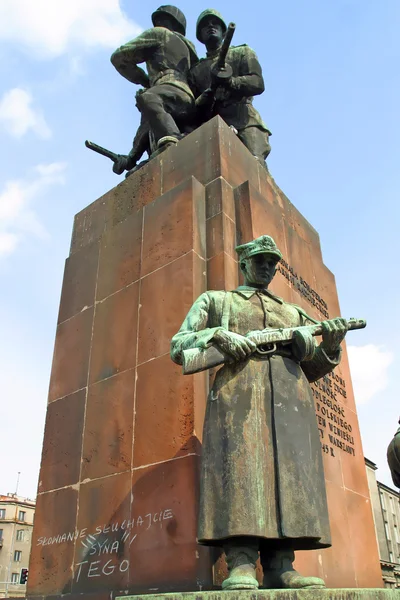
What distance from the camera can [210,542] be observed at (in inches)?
146

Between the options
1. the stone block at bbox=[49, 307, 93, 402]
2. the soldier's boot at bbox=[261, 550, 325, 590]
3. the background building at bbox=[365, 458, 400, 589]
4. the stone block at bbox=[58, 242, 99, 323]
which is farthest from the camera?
the background building at bbox=[365, 458, 400, 589]

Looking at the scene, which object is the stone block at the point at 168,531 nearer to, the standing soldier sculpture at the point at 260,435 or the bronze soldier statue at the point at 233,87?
the standing soldier sculpture at the point at 260,435

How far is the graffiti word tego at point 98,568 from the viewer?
5457 mm

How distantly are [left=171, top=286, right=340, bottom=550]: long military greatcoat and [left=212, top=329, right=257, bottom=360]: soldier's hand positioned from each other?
0.07 m

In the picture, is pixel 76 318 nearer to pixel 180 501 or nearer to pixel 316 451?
pixel 180 501

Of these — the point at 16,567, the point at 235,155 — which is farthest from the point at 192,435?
the point at 16,567

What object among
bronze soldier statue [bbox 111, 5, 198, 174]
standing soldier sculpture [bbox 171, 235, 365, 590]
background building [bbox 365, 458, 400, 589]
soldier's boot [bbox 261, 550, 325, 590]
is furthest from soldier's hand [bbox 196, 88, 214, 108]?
background building [bbox 365, 458, 400, 589]

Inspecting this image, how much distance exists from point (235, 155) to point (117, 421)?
3877 mm

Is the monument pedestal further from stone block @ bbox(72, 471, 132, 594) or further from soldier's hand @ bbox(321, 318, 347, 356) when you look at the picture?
soldier's hand @ bbox(321, 318, 347, 356)

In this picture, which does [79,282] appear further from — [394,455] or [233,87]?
[394,455]

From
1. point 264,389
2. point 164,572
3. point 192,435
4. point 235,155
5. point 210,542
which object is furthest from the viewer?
point 235,155

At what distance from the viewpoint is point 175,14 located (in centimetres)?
1031

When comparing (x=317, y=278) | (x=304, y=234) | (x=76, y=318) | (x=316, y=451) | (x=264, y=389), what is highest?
(x=304, y=234)

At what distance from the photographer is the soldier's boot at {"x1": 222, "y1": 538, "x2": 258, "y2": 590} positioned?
3.36 metres
